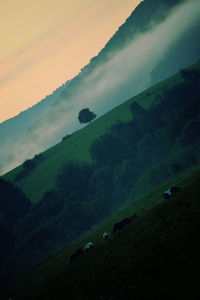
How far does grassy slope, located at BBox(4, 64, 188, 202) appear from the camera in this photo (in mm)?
125325

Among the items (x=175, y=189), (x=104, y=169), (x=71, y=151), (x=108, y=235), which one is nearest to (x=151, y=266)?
(x=108, y=235)

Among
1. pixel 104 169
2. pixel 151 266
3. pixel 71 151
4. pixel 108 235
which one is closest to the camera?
pixel 151 266

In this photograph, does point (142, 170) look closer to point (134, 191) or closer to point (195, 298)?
point (134, 191)

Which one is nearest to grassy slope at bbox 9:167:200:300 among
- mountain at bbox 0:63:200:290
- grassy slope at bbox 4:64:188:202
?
mountain at bbox 0:63:200:290

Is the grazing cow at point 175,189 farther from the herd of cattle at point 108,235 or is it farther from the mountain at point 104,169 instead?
the mountain at point 104,169

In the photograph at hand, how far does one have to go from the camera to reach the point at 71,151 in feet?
467

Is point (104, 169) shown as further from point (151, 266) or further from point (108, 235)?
point (151, 266)

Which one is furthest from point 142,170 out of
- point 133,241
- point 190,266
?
point 190,266

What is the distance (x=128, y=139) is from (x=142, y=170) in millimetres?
20628

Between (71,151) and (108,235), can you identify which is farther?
(71,151)

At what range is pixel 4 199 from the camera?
107875 mm

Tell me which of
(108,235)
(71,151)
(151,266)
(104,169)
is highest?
(71,151)

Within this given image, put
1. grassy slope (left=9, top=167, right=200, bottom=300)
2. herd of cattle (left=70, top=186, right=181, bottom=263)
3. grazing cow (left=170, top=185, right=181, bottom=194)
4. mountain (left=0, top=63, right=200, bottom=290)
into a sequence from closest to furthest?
grassy slope (left=9, top=167, right=200, bottom=300) < herd of cattle (left=70, top=186, right=181, bottom=263) < grazing cow (left=170, top=185, right=181, bottom=194) < mountain (left=0, top=63, right=200, bottom=290)

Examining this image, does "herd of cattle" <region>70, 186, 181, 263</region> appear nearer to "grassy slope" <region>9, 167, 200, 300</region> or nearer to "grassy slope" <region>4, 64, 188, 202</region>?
"grassy slope" <region>9, 167, 200, 300</region>
